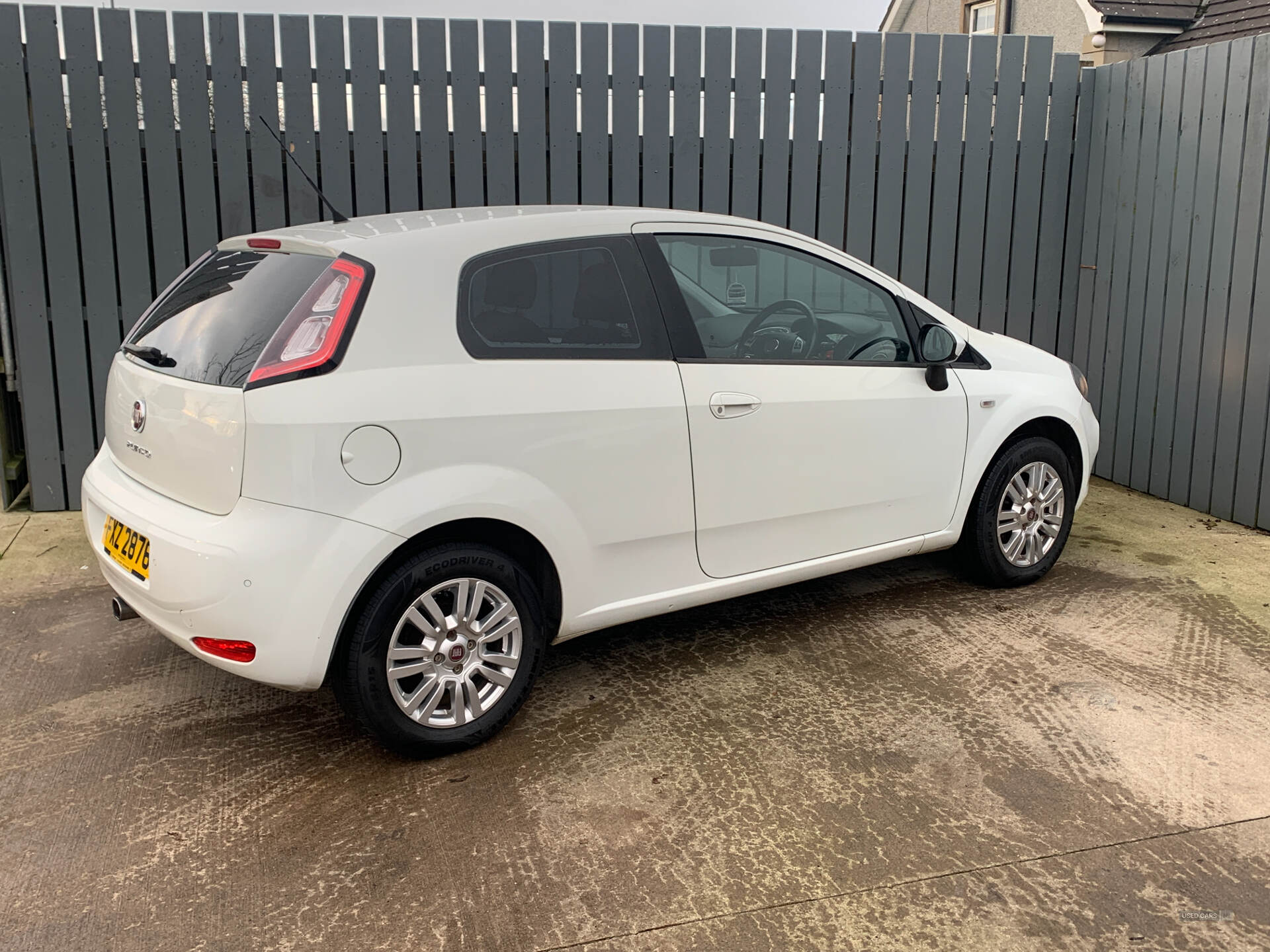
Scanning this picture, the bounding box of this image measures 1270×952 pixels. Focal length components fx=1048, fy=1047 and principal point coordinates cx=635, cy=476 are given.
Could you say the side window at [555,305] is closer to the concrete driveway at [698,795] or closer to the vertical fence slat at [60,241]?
the concrete driveway at [698,795]

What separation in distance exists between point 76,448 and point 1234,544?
647 centimetres

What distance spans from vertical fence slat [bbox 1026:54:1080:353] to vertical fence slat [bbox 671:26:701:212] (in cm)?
230

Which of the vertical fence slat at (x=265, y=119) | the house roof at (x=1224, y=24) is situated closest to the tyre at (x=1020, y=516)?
the vertical fence slat at (x=265, y=119)

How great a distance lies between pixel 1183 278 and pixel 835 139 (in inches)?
87.5

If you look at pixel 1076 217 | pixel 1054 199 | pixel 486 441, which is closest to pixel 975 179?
pixel 1054 199

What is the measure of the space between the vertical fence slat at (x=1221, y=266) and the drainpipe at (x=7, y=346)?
22.4 ft

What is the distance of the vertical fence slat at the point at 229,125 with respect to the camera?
19.1ft

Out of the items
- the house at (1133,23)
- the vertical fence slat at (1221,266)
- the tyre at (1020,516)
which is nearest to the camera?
the tyre at (1020,516)

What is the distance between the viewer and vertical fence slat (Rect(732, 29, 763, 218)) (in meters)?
6.36

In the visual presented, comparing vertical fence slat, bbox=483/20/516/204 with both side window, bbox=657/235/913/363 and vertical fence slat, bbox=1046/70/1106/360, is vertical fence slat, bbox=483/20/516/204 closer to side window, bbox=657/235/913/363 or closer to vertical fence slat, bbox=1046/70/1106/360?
side window, bbox=657/235/913/363

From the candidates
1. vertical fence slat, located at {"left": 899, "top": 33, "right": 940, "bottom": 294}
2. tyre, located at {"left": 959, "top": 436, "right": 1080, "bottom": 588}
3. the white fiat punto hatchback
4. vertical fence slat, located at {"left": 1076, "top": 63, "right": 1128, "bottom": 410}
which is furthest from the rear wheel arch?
vertical fence slat, located at {"left": 1076, "top": 63, "right": 1128, "bottom": 410}

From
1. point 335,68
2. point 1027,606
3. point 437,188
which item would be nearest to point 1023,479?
point 1027,606

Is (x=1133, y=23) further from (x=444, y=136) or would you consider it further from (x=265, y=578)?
(x=265, y=578)

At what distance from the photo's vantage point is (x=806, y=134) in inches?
256
